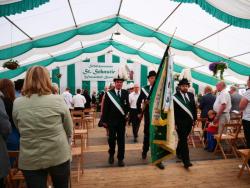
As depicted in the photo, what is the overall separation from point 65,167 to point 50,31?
19.8 ft

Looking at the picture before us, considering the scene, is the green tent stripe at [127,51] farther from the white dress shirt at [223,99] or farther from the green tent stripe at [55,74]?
the white dress shirt at [223,99]

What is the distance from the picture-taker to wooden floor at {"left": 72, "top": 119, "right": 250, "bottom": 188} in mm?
3393

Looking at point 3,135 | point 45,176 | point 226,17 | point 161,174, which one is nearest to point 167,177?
point 161,174

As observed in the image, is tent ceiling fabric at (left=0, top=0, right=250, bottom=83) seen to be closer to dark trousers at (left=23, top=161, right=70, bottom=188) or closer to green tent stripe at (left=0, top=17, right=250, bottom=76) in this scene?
green tent stripe at (left=0, top=17, right=250, bottom=76)

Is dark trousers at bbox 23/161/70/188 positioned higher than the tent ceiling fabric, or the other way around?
the tent ceiling fabric

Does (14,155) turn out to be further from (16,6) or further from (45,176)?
(16,6)

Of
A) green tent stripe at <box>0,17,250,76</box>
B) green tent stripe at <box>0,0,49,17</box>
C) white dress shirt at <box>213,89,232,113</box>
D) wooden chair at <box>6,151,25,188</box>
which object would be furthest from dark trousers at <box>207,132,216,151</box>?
green tent stripe at <box>0,0,49,17</box>

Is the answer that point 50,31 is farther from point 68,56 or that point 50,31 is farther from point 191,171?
point 191,171

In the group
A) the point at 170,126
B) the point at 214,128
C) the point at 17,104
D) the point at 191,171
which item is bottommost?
the point at 191,171

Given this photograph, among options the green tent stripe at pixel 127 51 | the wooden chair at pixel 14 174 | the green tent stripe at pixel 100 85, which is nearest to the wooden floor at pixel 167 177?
the wooden chair at pixel 14 174

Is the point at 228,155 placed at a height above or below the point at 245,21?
below

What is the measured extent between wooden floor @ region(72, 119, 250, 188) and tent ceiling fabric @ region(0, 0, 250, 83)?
3598mm

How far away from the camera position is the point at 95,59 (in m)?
15.6

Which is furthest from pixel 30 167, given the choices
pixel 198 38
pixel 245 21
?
pixel 198 38
